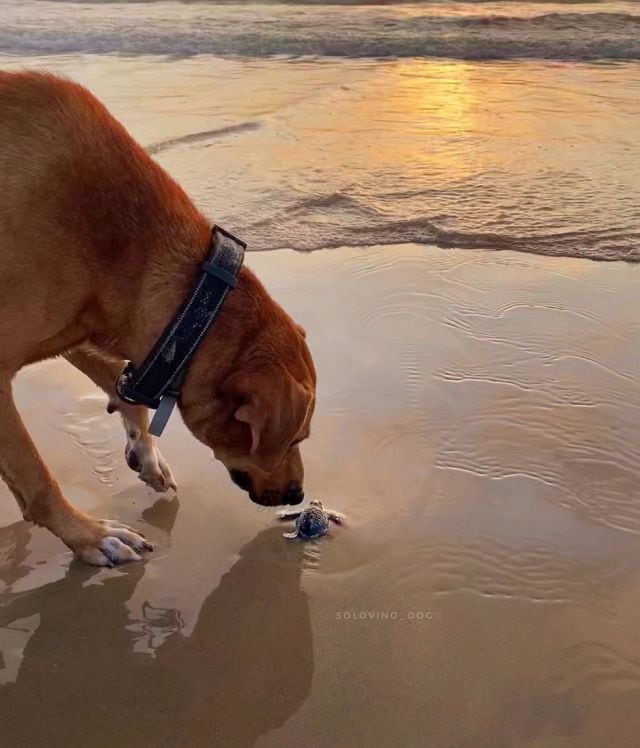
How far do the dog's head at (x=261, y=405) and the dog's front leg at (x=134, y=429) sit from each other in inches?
22.1

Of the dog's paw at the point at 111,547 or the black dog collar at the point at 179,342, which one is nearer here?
the black dog collar at the point at 179,342

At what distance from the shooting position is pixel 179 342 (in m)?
2.94

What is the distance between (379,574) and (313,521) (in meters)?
0.36

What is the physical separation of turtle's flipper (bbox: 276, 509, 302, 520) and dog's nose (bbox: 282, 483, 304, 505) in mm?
229

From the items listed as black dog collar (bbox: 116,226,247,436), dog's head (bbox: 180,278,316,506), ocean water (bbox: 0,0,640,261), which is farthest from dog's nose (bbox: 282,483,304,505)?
ocean water (bbox: 0,0,640,261)

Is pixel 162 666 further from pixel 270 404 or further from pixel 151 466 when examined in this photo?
pixel 151 466

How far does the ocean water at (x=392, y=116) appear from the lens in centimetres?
657

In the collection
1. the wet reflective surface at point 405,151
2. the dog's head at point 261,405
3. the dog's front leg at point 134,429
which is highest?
the dog's head at point 261,405

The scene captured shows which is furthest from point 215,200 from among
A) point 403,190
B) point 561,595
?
point 561,595

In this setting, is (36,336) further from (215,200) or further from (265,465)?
(215,200)

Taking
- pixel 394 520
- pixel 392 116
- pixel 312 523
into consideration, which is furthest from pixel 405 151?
pixel 312 523

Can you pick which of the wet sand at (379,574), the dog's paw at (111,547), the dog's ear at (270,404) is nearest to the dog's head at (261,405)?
the dog's ear at (270,404)

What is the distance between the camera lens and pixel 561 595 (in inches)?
120

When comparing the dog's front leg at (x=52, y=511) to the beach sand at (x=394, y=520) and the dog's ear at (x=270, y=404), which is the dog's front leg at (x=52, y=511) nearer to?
the beach sand at (x=394, y=520)
